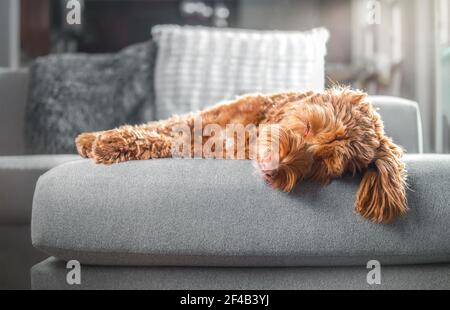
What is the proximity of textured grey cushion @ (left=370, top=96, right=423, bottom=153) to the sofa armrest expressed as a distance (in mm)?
1299

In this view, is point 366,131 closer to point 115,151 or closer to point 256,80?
point 115,151

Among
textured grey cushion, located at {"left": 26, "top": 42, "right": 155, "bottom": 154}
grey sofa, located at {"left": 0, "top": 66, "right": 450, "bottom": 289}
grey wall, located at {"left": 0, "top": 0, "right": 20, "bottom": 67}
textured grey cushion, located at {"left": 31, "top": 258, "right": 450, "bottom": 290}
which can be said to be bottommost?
textured grey cushion, located at {"left": 31, "top": 258, "right": 450, "bottom": 290}

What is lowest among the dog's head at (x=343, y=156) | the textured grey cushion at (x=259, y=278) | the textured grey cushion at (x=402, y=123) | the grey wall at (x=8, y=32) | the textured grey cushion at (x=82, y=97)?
the textured grey cushion at (x=259, y=278)

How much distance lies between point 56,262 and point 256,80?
1138mm

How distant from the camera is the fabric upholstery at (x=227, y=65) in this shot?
2090 mm

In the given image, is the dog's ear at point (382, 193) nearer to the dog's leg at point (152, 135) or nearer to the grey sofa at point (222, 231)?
the grey sofa at point (222, 231)

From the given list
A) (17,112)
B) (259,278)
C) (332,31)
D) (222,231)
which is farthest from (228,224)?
(332,31)

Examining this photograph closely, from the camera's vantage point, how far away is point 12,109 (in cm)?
220

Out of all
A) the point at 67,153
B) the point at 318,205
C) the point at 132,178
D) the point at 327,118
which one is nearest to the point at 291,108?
the point at 327,118

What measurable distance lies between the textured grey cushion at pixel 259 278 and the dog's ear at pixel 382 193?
126 millimetres

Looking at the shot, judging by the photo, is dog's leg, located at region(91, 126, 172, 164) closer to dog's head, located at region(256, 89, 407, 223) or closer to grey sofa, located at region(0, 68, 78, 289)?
dog's head, located at region(256, 89, 407, 223)

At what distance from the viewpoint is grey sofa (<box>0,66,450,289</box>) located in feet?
3.56

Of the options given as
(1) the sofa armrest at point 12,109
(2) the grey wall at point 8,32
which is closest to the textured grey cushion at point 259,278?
(1) the sofa armrest at point 12,109

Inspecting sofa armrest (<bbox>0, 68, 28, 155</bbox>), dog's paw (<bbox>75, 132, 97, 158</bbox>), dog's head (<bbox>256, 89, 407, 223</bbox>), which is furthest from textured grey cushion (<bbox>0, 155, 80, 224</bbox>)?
dog's head (<bbox>256, 89, 407, 223</bbox>)
